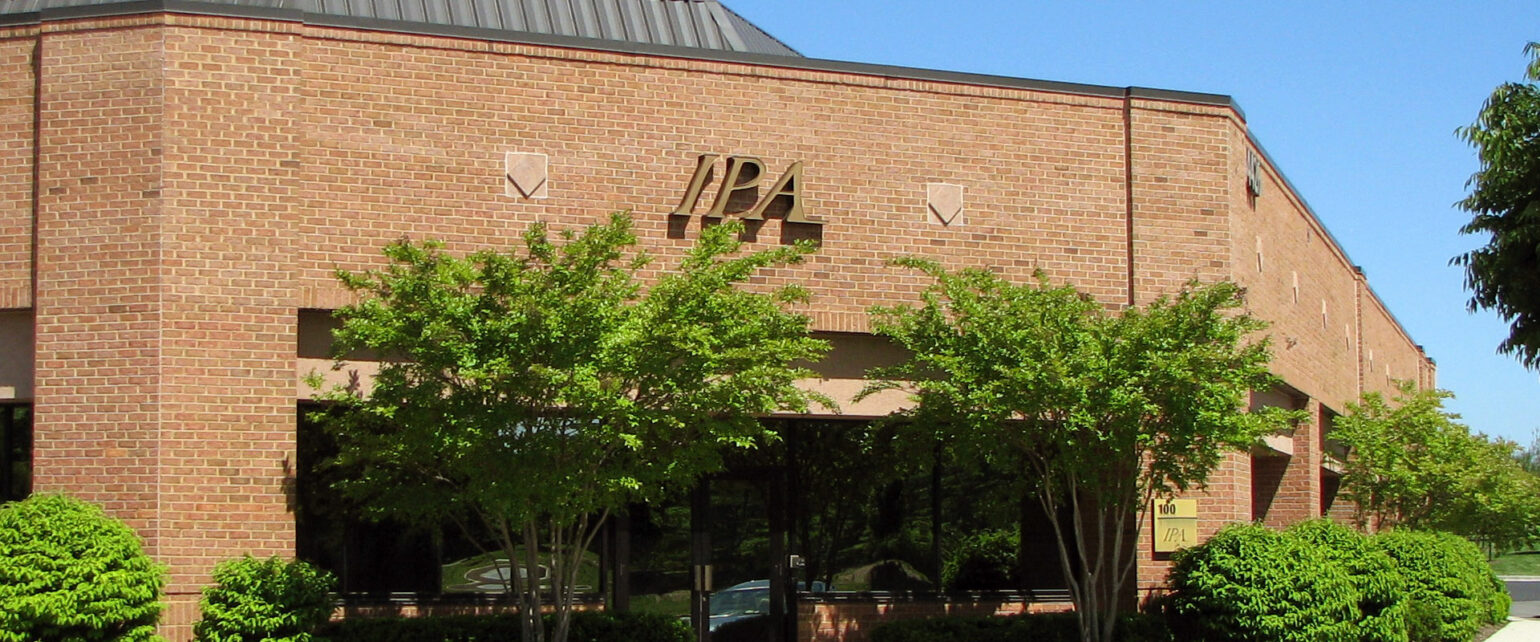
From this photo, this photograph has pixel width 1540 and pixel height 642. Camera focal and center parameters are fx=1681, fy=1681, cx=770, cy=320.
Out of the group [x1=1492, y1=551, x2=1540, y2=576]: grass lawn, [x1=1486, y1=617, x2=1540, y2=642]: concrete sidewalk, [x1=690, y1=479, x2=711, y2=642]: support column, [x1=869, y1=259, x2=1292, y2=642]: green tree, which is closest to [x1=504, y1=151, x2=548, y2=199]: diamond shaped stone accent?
[x1=869, y1=259, x2=1292, y2=642]: green tree

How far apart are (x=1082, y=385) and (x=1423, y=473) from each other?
14.8m

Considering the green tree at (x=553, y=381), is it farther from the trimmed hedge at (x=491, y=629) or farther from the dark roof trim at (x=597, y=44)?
the dark roof trim at (x=597, y=44)

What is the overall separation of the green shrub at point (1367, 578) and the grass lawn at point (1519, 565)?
147 ft

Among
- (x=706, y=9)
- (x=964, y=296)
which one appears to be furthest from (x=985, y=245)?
(x=706, y=9)

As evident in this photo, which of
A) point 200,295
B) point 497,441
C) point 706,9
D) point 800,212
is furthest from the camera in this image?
point 706,9

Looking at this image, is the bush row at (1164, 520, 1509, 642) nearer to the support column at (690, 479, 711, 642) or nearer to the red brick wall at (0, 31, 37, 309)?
the support column at (690, 479, 711, 642)

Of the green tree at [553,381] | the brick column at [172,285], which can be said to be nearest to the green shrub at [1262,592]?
the green tree at [553,381]

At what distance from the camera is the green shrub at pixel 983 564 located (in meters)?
19.3

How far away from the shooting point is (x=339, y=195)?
16.6m

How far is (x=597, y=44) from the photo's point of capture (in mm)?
17594

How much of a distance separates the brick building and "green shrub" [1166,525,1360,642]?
96 cm

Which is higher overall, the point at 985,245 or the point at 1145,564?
the point at 985,245

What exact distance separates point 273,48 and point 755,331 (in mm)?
5658

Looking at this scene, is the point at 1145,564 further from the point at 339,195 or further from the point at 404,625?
the point at 339,195
